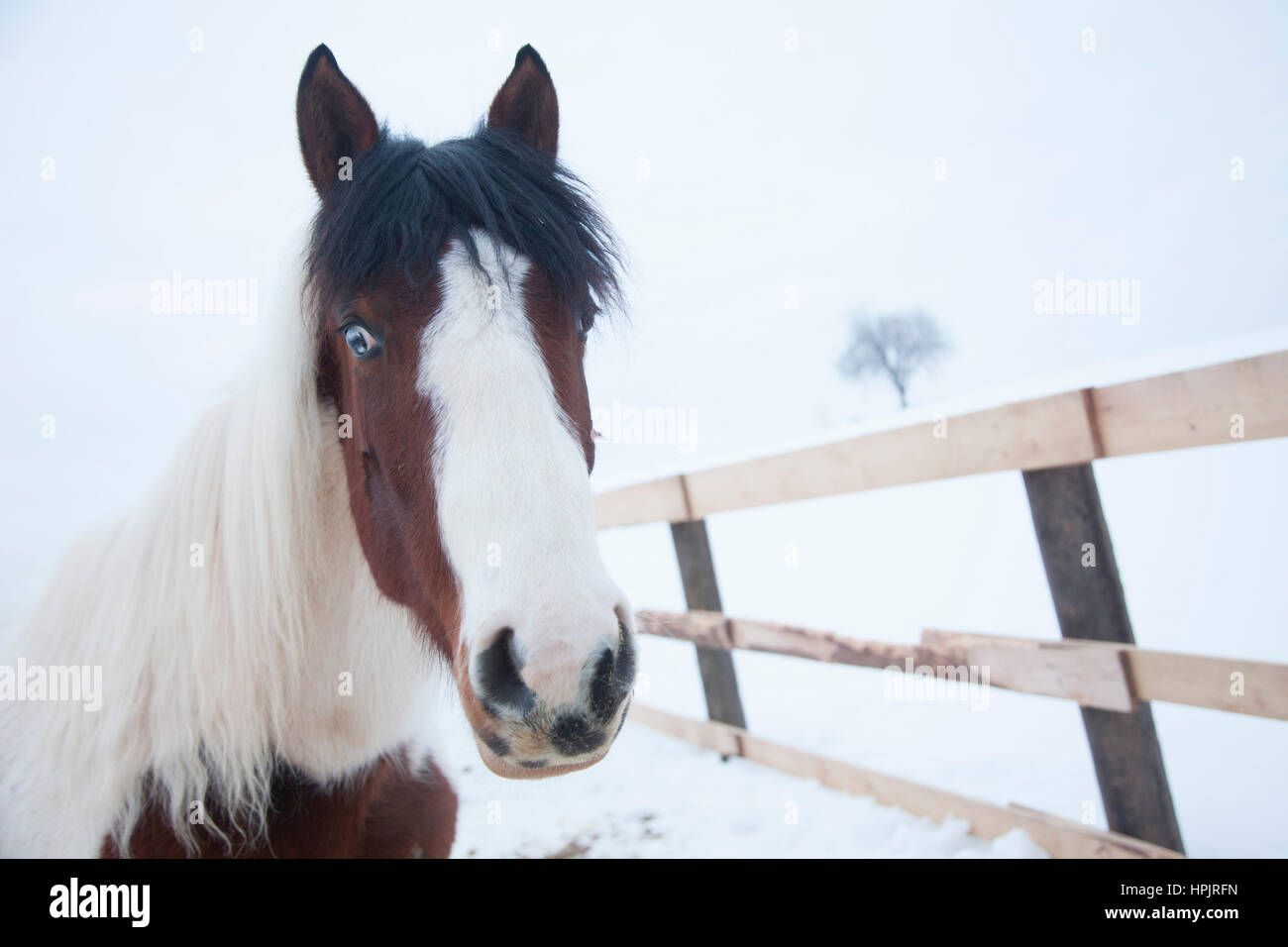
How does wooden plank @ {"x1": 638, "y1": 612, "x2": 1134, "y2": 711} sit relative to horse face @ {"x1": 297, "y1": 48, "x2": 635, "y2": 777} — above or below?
below

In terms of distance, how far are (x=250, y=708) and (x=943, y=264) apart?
1868 cm

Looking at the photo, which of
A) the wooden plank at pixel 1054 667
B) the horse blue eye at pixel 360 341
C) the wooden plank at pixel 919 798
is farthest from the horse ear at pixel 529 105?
the wooden plank at pixel 919 798

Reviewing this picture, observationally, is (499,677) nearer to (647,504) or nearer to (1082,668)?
(1082,668)

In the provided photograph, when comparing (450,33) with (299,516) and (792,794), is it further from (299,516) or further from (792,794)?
(792,794)

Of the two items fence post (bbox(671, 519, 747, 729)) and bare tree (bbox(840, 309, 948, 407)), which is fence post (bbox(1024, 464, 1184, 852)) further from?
bare tree (bbox(840, 309, 948, 407))

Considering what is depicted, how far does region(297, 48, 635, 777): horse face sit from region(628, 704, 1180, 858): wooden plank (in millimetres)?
2301

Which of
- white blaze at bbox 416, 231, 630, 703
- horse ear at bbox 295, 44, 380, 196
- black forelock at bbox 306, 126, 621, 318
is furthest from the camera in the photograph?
horse ear at bbox 295, 44, 380, 196

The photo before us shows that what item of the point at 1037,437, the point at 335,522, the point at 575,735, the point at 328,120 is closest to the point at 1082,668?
the point at 1037,437

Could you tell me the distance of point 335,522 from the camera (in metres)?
1.62

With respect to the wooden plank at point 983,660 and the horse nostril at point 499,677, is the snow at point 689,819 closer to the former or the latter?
the wooden plank at point 983,660

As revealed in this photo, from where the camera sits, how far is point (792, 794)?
3.30 m

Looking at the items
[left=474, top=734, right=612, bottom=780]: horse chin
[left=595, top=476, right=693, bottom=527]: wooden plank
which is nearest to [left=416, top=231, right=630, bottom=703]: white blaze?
[left=474, top=734, right=612, bottom=780]: horse chin

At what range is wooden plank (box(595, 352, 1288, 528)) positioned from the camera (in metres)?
1.77

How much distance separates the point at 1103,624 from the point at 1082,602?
0.31 ft
